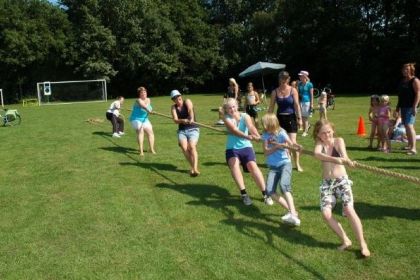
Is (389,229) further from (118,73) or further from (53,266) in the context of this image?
(118,73)

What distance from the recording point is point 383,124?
1105 centimetres

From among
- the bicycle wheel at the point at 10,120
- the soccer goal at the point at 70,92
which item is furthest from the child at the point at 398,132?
the soccer goal at the point at 70,92

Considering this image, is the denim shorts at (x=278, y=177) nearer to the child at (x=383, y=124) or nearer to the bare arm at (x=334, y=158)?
the bare arm at (x=334, y=158)

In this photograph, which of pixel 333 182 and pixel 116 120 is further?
pixel 116 120

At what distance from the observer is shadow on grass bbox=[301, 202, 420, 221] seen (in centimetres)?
636

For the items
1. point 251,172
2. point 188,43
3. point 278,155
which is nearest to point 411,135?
point 251,172

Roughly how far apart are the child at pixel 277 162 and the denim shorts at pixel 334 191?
0.92 meters

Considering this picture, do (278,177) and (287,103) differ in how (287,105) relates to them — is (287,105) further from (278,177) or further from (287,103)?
(278,177)

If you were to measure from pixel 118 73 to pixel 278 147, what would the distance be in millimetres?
45332

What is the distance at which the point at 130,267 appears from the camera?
16.7ft

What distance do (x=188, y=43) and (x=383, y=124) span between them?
43642 mm

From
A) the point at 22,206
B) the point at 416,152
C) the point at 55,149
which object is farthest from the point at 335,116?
the point at 22,206

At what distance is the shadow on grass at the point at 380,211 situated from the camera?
6.36 metres

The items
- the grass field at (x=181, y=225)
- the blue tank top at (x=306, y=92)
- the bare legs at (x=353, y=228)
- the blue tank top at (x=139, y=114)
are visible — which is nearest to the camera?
the grass field at (x=181, y=225)
